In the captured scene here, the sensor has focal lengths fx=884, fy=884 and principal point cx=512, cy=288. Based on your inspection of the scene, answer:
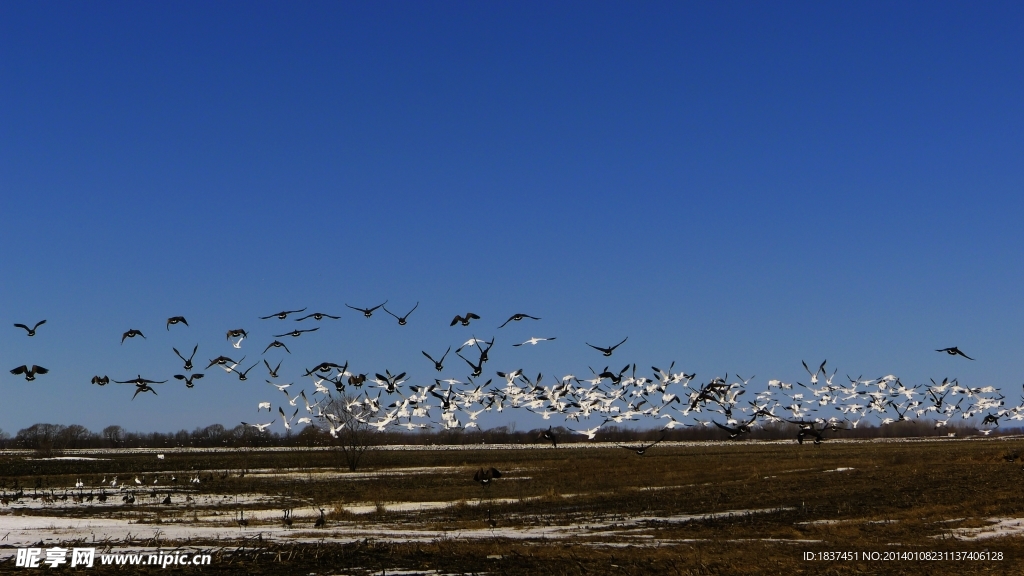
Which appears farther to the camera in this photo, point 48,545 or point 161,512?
point 161,512

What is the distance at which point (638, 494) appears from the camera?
132 feet

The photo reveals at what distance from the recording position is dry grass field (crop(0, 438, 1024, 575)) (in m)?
18.8

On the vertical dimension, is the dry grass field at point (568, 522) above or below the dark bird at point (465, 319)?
below

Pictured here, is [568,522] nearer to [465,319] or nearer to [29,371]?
[465,319]

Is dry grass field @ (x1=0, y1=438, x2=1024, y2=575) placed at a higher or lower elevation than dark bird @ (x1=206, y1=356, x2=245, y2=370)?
lower

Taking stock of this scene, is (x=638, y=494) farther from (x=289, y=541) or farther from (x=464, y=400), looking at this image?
(x=289, y=541)

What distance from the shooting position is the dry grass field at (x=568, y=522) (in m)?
18.8

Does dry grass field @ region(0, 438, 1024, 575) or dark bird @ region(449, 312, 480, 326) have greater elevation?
dark bird @ region(449, 312, 480, 326)

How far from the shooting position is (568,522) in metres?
29.1

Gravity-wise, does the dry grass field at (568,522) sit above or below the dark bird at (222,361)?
below

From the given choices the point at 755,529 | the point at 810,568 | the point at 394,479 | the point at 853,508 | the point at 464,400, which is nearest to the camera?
the point at 810,568

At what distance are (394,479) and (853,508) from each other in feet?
108

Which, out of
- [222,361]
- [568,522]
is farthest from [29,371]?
[568,522]

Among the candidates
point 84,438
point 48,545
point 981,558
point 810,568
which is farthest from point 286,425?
point 84,438
